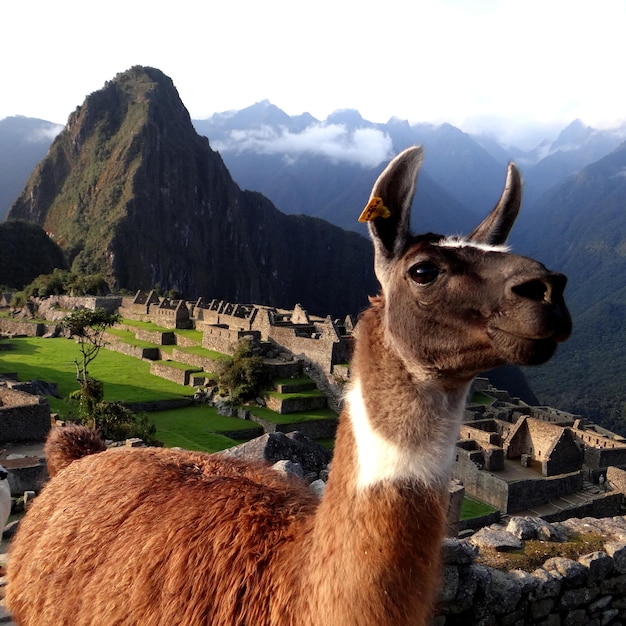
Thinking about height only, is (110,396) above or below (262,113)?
below

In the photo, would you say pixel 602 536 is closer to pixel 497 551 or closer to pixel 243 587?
pixel 497 551

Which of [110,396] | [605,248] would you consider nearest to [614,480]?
[110,396]

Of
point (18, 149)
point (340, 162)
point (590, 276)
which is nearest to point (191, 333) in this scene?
point (590, 276)

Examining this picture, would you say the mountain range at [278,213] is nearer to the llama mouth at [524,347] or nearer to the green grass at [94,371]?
the green grass at [94,371]

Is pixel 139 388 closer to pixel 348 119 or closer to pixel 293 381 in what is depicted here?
pixel 293 381

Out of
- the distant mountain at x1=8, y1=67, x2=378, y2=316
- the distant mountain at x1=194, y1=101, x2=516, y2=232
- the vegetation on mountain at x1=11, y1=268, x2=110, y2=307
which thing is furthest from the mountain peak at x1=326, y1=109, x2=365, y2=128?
the vegetation on mountain at x1=11, y1=268, x2=110, y2=307

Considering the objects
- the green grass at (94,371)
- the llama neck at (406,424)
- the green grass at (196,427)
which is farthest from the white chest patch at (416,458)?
the green grass at (94,371)
